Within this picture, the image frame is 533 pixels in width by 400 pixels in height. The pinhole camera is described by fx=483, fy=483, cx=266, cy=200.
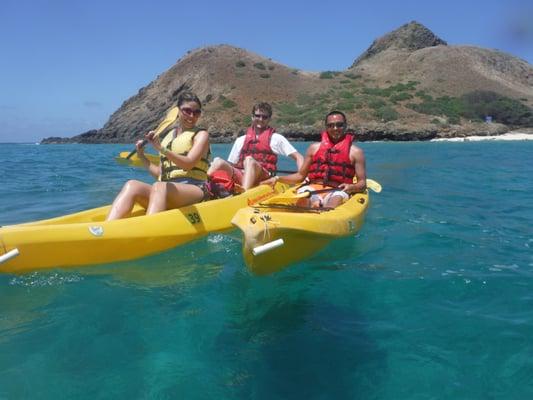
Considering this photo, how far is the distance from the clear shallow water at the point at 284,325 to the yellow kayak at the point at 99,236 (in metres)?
0.10

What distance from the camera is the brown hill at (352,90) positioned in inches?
1484

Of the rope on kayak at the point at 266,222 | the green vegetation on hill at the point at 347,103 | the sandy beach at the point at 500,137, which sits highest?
the green vegetation on hill at the point at 347,103

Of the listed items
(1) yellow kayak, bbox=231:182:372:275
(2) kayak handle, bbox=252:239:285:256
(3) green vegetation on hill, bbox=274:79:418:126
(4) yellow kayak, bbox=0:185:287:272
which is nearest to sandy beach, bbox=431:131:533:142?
(3) green vegetation on hill, bbox=274:79:418:126

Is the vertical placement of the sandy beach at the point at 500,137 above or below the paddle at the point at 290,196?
below

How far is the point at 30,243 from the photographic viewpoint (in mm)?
3514

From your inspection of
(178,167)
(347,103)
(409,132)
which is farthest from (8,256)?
(347,103)

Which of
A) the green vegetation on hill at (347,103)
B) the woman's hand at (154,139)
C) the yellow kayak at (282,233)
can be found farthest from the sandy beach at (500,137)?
the woman's hand at (154,139)

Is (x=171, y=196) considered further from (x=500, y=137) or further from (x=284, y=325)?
(x=500, y=137)

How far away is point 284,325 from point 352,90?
153ft

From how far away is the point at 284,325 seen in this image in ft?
9.77

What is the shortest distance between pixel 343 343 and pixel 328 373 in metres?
0.32

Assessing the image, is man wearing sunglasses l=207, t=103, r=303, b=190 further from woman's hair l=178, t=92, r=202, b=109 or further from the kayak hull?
the kayak hull

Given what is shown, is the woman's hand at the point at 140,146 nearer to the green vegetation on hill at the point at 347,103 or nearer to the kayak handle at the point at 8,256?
the kayak handle at the point at 8,256

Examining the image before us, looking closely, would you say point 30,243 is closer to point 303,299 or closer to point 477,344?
point 303,299
